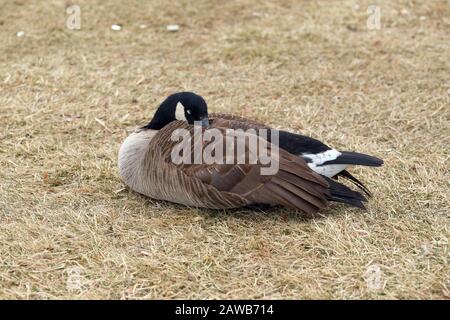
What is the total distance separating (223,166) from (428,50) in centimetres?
375

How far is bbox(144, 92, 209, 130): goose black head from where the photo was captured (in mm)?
3506

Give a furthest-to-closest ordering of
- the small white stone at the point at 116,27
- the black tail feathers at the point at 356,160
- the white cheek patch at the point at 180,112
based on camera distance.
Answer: the small white stone at the point at 116,27
the white cheek patch at the point at 180,112
the black tail feathers at the point at 356,160

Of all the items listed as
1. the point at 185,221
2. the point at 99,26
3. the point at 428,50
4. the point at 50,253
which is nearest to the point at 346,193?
the point at 185,221

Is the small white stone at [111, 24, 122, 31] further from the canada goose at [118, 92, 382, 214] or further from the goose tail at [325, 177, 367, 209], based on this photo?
the goose tail at [325, 177, 367, 209]

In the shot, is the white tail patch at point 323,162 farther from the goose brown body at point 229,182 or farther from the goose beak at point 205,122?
the goose beak at point 205,122

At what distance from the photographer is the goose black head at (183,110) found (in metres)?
3.51

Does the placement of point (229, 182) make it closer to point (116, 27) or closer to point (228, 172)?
point (228, 172)

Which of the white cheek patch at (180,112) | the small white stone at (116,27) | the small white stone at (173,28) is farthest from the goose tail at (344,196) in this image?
the small white stone at (116,27)

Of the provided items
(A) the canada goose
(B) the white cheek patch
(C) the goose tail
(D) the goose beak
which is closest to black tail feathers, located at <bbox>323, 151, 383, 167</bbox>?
(A) the canada goose

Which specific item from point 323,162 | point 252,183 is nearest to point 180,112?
point 252,183

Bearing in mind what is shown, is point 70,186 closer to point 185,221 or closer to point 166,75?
point 185,221

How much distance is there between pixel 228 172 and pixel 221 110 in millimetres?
1907

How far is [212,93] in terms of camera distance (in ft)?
17.6

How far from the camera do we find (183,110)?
360cm
